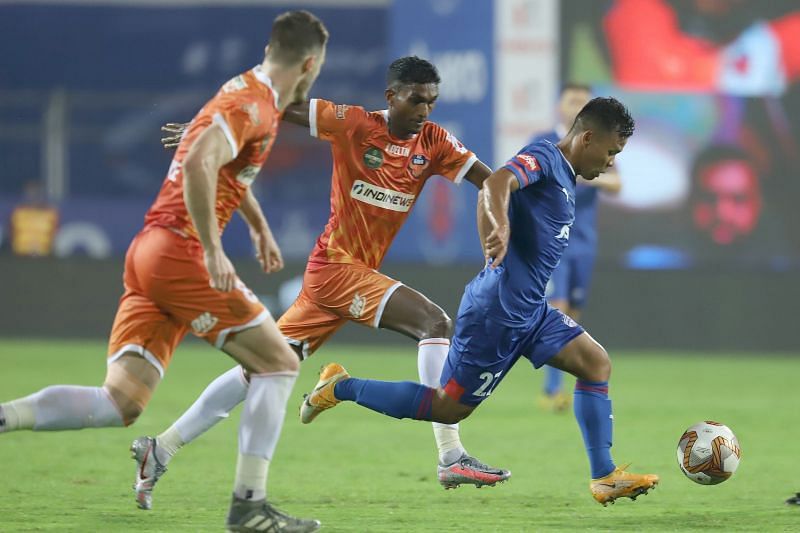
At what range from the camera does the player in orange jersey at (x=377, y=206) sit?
691 cm

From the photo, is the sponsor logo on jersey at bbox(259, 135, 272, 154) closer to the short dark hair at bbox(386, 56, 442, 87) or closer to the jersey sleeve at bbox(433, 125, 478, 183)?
the short dark hair at bbox(386, 56, 442, 87)

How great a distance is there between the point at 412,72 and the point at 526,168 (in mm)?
1143

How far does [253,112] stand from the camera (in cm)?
534

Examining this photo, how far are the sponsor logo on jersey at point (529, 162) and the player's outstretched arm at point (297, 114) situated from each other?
1496mm

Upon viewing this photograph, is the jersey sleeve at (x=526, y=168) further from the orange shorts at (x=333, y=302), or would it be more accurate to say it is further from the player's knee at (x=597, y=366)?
the orange shorts at (x=333, y=302)

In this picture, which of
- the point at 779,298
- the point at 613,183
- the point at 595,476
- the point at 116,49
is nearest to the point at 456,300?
the point at 779,298

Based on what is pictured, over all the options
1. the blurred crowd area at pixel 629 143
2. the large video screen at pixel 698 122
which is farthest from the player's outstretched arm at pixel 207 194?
the large video screen at pixel 698 122

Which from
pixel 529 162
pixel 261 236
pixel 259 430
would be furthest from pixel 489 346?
pixel 259 430

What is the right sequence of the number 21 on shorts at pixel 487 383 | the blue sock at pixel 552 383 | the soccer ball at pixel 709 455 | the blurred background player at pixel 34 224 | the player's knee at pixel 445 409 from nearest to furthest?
the number 21 on shorts at pixel 487 383 → the player's knee at pixel 445 409 → the soccer ball at pixel 709 455 → the blue sock at pixel 552 383 → the blurred background player at pixel 34 224

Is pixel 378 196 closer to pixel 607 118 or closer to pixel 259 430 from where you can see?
pixel 607 118

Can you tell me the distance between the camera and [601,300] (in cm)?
1594

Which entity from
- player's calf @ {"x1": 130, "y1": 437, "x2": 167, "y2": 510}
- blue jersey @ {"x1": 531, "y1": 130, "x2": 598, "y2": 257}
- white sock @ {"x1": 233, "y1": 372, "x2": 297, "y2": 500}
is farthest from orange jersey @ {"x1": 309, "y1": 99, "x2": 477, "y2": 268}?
blue jersey @ {"x1": 531, "y1": 130, "x2": 598, "y2": 257}

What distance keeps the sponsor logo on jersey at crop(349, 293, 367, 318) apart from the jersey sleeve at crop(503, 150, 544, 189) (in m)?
1.26

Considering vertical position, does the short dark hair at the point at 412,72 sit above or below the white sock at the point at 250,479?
above
